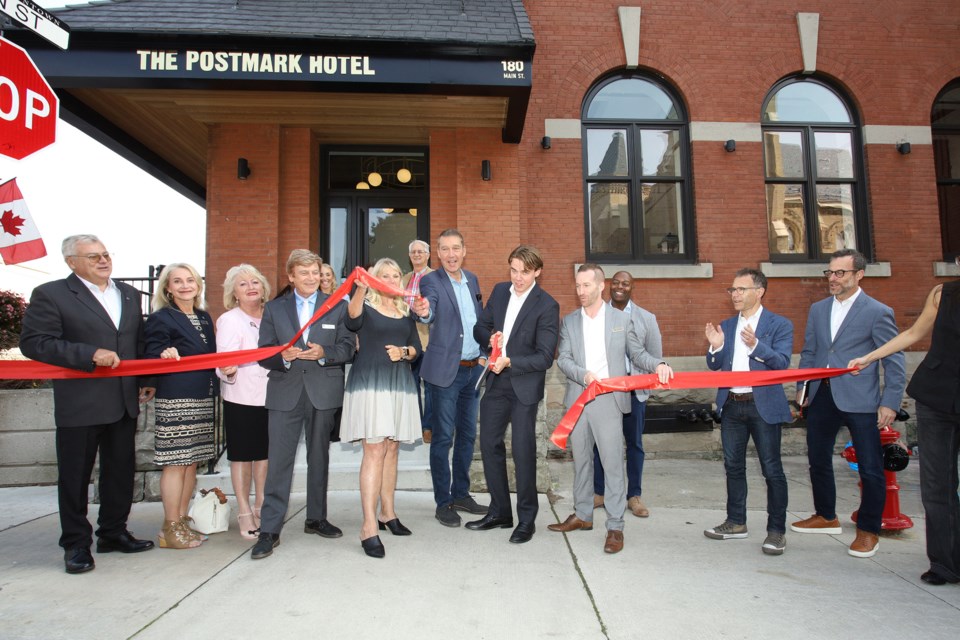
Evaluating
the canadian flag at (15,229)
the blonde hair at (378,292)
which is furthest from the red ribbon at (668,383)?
the canadian flag at (15,229)

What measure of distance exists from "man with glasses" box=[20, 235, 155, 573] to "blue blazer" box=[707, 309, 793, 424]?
454 centimetres

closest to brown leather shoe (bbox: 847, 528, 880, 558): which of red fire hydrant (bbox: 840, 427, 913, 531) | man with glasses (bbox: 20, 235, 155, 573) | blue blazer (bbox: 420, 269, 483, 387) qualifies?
red fire hydrant (bbox: 840, 427, 913, 531)

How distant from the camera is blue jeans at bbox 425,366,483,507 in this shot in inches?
204

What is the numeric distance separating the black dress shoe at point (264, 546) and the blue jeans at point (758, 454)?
3462 millimetres

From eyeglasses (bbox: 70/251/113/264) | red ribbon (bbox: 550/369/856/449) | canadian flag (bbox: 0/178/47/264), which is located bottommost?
red ribbon (bbox: 550/369/856/449)

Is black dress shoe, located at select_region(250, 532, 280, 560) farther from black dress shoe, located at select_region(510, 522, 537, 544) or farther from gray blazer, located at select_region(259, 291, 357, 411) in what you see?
black dress shoe, located at select_region(510, 522, 537, 544)

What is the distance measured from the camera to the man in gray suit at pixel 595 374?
4.61m

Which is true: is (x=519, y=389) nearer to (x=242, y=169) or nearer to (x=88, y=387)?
(x=88, y=387)

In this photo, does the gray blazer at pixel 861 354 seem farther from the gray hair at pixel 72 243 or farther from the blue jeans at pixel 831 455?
A: the gray hair at pixel 72 243

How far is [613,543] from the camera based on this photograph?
4379 mm

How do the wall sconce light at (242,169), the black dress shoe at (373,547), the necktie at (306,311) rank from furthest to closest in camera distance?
the wall sconce light at (242,169)
the necktie at (306,311)
the black dress shoe at (373,547)

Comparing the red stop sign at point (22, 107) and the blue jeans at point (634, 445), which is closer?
the red stop sign at point (22, 107)

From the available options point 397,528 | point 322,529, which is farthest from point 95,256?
point 397,528

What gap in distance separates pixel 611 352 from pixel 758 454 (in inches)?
54.5
